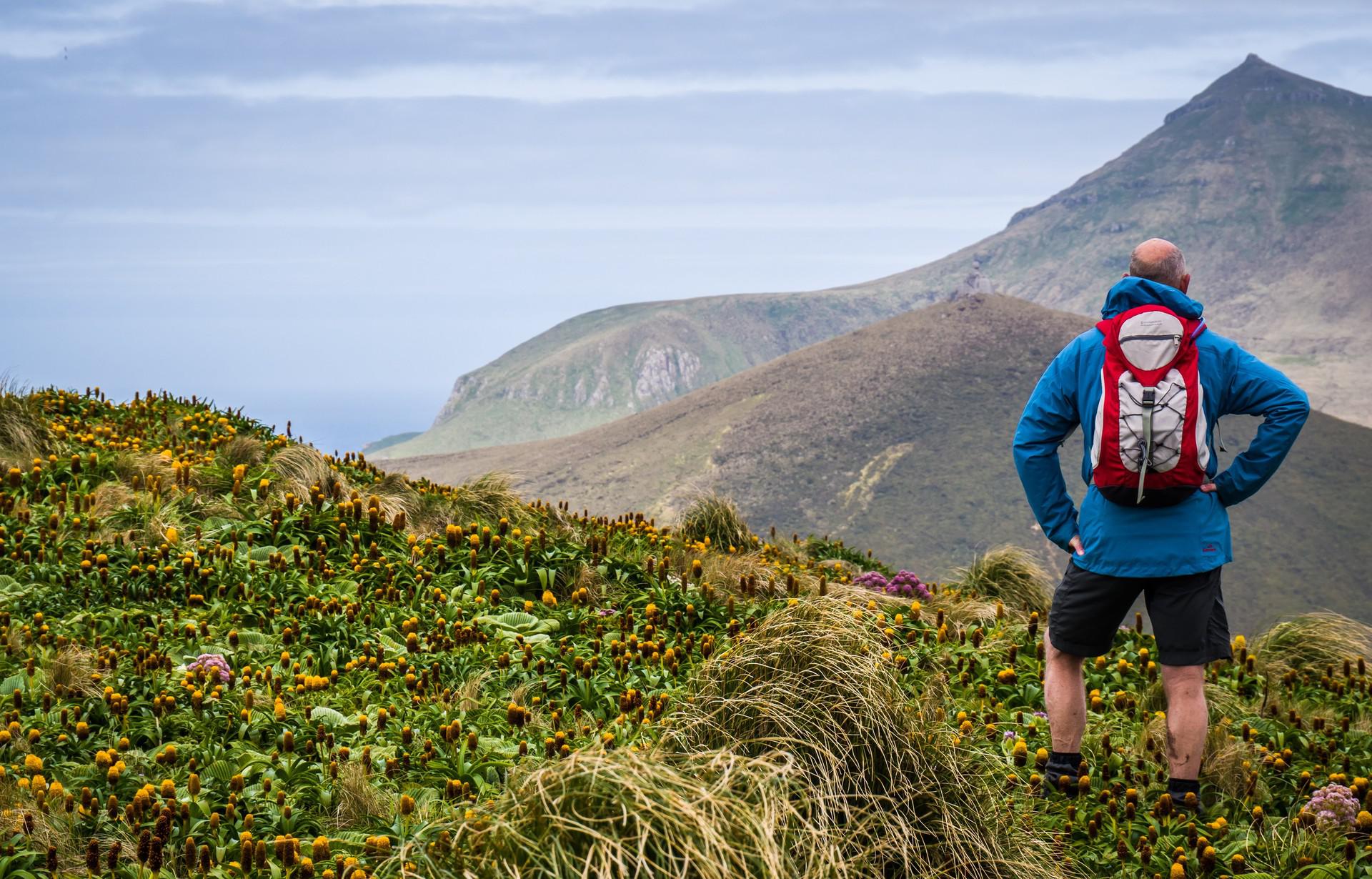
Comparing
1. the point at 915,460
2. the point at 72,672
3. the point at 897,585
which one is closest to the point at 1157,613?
the point at 897,585

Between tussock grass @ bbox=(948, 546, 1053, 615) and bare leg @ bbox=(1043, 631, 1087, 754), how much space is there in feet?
11.9

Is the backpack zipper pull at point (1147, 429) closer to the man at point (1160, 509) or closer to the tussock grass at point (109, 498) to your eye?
the man at point (1160, 509)

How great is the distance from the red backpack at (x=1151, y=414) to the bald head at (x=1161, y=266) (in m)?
0.21

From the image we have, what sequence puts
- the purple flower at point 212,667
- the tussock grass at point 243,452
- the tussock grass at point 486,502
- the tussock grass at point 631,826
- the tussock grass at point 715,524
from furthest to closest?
the tussock grass at point 715,524, the tussock grass at point 243,452, the tussock grass at point 486,502, the purple flower at point 212,667, the tussock grass at point 631,826

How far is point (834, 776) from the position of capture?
11.4 feet

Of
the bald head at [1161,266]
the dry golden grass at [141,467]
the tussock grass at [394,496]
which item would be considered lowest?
the tussock grass at [394,496]

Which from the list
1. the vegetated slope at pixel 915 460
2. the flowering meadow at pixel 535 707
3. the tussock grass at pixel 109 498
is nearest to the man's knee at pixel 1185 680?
the flowering meadow at pixel 535 707

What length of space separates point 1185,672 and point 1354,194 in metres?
226

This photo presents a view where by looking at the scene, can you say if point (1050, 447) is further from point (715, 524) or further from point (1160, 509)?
Answer: point (715, 524)

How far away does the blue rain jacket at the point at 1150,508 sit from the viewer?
13.1 ft

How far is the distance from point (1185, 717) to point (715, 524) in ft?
16.7

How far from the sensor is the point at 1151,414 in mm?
3865

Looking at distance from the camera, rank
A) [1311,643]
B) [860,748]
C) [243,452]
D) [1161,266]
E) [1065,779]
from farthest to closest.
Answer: [243,452]
[1311,643]
[1065,779]
[1161,266]
[860,748]

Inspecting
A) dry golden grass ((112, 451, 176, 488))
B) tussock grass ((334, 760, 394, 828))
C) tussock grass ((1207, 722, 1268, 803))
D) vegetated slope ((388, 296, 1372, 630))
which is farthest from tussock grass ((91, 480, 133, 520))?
vegetated slope ((388, 296, 1372, 630))
